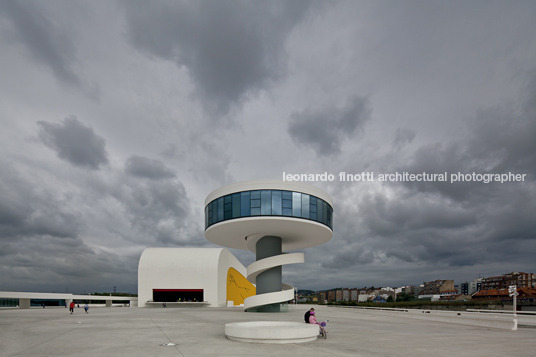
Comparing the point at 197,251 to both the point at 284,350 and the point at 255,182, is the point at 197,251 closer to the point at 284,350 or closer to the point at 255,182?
the point at 255,182

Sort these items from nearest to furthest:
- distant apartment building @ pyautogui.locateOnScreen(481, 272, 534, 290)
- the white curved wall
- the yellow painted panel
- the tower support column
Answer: the tower support column → the white curved wall → the yellow painted panel → distant apartment building @ pyautogui.locateOnScreen(481, 272, 534, 290)

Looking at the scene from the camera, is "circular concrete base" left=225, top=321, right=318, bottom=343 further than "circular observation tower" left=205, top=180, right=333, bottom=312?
No

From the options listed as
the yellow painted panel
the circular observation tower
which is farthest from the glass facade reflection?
the yellow painted panel

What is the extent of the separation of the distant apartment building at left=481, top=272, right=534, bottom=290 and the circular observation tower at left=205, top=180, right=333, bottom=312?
149678 millimetres

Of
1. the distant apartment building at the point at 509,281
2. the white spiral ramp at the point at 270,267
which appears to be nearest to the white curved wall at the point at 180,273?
the white spiral ramp at the point at 270,267

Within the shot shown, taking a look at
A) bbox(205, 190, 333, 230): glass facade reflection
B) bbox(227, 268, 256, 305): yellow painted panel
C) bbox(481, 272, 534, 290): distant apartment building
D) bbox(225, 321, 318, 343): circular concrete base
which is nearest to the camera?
bbox(225, 321, 318, 343): circular concrete base

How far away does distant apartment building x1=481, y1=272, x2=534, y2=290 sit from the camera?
15880 centimetres

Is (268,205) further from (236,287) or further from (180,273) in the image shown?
(236,287)

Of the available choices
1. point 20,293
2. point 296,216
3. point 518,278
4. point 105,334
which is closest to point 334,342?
point 105,334

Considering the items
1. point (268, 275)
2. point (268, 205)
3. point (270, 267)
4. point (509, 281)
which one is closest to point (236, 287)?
point (268, 275)

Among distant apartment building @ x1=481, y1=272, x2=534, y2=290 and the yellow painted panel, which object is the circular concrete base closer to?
the yellow painted panel

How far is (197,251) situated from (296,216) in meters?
31.5

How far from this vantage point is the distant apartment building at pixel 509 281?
159m

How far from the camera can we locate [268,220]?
1320 inches
